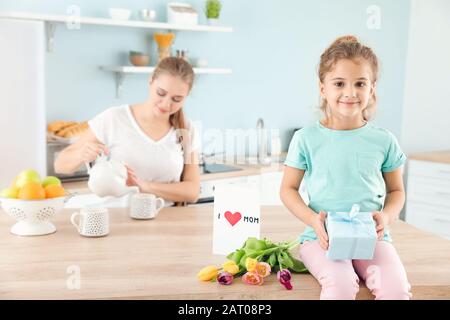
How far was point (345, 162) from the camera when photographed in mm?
1469

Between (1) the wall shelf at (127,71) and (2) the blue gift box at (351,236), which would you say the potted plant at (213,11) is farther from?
(2) the blue gift box at (351,236)

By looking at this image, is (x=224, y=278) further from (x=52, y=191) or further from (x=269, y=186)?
(x=269, y=186)

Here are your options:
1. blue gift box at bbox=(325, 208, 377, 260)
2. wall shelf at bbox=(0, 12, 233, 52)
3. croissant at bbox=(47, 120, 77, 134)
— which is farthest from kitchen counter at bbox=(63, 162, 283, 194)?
blue gift box at bbox=(325, 208, 377, 260)

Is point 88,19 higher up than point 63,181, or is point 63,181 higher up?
point 88,19

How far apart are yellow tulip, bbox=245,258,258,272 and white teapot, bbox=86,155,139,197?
0.66 m

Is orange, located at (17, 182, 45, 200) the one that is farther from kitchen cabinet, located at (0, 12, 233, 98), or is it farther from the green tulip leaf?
kitchen cabinet, located at (0, 12, 233, 98)

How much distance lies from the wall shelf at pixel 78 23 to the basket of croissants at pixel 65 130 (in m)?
0.44

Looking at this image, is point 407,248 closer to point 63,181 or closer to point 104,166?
point 104,166

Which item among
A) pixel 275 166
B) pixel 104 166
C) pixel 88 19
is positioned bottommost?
pixel 275 166

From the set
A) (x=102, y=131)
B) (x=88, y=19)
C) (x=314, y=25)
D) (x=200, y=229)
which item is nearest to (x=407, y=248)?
(x=200, y=229)

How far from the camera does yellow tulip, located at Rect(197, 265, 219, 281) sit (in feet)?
4.42
